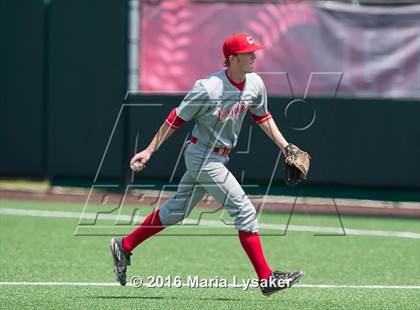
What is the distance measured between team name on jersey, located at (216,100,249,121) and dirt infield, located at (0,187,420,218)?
6701 millimetres

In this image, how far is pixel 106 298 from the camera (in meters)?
7.82

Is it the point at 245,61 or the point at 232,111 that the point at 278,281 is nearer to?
the point at 232,111

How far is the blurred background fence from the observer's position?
49.9 feet

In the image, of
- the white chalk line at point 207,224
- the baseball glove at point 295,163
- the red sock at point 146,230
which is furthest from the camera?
the white chalk line at point 207,224

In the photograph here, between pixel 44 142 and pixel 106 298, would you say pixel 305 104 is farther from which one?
pixel 106 298

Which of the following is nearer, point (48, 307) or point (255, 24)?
point (48, 307)

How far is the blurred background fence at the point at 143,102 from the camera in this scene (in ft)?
49.9

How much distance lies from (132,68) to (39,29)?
1.67 metres

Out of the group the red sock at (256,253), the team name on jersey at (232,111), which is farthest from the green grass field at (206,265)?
the team name on jersey at (232,111)

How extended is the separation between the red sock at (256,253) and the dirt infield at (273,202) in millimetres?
6699

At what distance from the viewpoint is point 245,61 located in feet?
25.2

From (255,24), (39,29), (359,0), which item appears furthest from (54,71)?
(359,0)

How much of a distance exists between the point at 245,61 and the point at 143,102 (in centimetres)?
831

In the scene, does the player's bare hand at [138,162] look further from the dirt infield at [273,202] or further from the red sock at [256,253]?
the dirt infield at [273,202]
